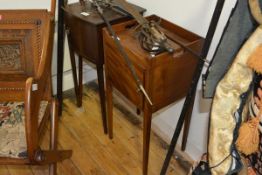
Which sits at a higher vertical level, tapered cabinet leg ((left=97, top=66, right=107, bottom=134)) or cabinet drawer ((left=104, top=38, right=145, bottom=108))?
cabinet drawer ((left=104, top=38, right=145, bottom=108))

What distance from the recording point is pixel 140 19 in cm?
134

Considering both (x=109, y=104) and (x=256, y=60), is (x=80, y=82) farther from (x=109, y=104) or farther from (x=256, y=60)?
(x=256, y=60)

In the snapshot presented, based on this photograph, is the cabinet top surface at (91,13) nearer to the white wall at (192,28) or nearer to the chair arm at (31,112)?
the white wall at (192,28)

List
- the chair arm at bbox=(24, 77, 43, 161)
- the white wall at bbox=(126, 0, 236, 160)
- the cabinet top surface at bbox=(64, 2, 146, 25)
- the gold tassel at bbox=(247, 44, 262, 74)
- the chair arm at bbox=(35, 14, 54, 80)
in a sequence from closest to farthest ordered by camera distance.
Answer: the gold tassel at bbox=(247, 44, 262, 74) → the chair arm at bbox=(24, 77, 43, 161) → the chair arm at bbox=(35, 14, 54, 80) → the white wall at bbox=(126, 0, 236, 160) → the cabinet top surface at bbox=(64, 2, 146, 25)

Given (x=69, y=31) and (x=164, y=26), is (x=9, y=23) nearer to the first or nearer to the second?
(x=69, y=31)

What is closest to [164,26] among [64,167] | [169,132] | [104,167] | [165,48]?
[165,48]

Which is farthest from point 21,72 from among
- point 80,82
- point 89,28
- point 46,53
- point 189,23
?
point 189,23

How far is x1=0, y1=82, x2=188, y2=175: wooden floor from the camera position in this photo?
164 cm

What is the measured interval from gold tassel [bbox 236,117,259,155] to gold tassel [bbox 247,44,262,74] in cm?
15

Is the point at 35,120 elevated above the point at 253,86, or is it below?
below

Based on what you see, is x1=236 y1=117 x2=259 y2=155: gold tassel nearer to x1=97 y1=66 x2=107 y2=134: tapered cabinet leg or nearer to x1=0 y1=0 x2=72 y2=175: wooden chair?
x1=0 y1=0 x2=72 y2=175: wooden chair

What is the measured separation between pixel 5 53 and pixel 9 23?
0.43ft

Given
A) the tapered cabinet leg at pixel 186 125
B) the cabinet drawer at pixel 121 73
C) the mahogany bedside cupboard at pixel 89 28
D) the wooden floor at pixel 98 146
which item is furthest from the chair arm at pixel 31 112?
the tapered cabinet leg at pixel 186 125

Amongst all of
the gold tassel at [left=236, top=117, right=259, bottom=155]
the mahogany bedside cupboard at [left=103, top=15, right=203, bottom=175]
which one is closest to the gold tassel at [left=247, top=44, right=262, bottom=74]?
the gold tassel at [left=236, top=117, right=259, bottom=155]
